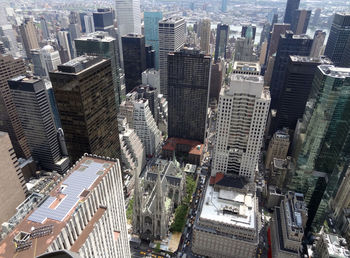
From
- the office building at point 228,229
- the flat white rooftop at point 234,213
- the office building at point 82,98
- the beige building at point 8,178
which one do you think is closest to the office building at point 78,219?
the office building at point 82,98

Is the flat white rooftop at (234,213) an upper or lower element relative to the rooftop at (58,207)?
lower

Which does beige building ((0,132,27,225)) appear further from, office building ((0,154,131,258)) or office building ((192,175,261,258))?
office building ((192,175,261,258))

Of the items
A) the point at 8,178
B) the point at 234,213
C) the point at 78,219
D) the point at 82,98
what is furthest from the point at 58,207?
the point at 234,213

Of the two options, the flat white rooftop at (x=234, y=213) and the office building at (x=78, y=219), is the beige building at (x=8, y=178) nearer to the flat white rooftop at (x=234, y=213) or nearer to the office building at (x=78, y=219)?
the office building at (x=78, y=219)

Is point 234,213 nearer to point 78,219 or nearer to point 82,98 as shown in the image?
point 78,219

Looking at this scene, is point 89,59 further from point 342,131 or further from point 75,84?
point 342,131

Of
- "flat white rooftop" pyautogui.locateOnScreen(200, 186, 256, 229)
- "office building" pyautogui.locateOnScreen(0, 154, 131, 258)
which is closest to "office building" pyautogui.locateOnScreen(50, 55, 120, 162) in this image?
"office building" pyautogui.locateOnScreen(0, 154, 131, 258)

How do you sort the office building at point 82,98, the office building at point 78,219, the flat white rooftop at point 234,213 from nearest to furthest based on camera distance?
1. the office building at point 78,219
2. the office building at point 82,98
3. the flat white rooftop at point 234,213
